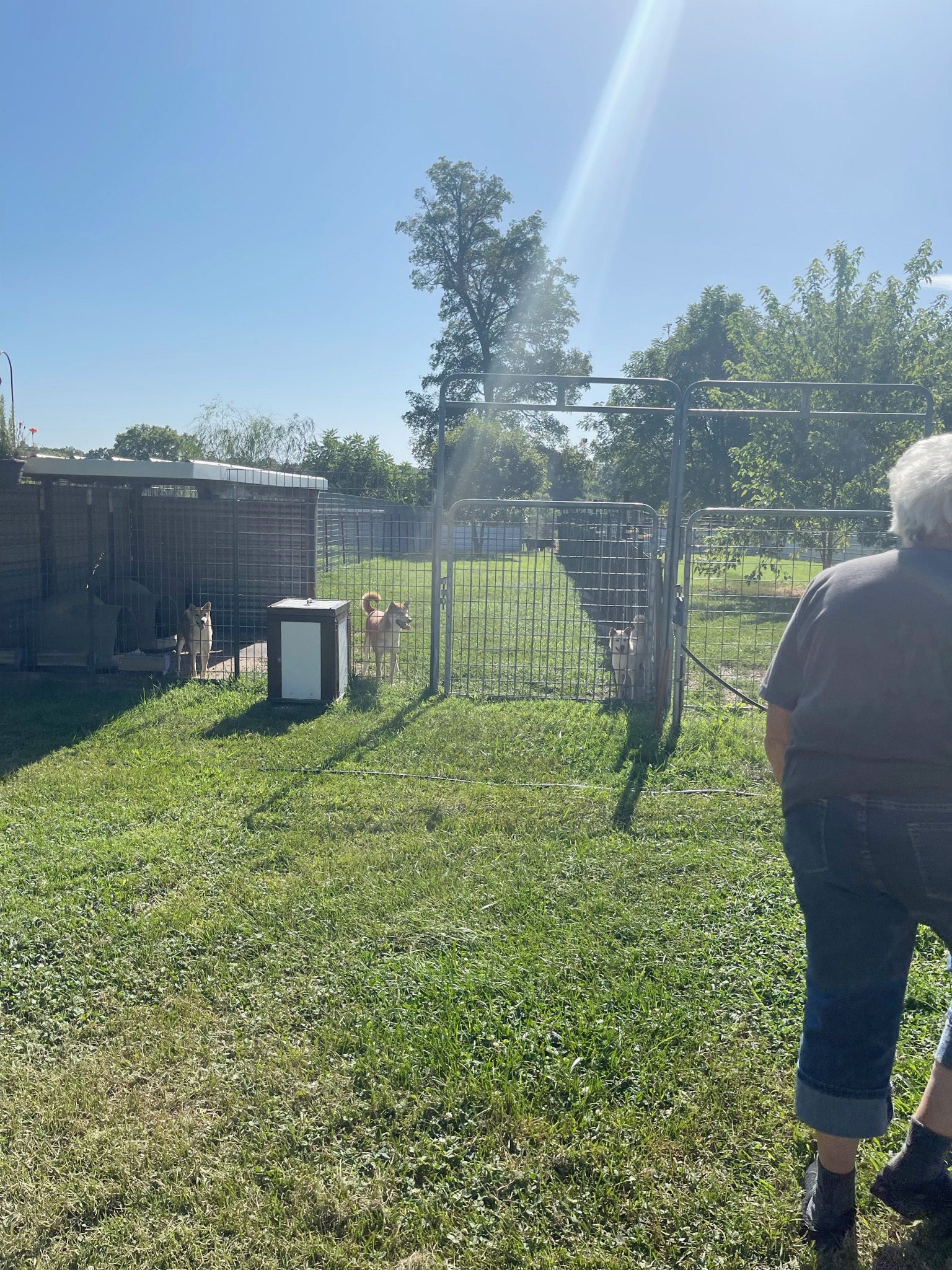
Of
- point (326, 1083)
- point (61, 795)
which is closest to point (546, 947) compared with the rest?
point (326, 1083)

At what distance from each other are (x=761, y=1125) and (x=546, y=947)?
1.17 m

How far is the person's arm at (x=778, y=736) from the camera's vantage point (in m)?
2.30

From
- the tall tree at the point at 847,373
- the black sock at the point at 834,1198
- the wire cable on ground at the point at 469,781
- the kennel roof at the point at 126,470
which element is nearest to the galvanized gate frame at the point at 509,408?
the wire cable on ground at the point at 469,781

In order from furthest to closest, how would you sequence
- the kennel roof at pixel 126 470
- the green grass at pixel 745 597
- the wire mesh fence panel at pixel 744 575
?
1. the kennel roof at pixel 126 470
2. the green grass at pixel 745 597
3. the wire mesh fence panel at pixel 744 575

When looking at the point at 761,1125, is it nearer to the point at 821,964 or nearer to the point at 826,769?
the point at 821,964

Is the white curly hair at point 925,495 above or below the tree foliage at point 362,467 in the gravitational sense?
below

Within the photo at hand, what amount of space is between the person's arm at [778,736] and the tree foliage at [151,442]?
163 ft

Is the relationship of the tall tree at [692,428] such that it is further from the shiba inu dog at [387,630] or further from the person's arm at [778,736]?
the person's arm at [778,736]

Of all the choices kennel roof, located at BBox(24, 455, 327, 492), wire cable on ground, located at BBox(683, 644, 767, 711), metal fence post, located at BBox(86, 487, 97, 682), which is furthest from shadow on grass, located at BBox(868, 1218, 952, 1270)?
→ metal fence post, located at BBox(86, 487, 97, 682)

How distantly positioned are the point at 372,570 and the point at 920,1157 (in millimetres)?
11440

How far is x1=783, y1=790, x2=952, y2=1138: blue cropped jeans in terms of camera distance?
195cm

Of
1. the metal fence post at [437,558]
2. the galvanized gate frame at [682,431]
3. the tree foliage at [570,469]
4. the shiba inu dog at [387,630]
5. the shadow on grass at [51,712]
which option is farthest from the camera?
the tree foliage at [570,469]

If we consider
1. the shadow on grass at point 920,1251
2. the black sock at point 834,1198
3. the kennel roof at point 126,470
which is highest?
the kennel roof at point 126,470

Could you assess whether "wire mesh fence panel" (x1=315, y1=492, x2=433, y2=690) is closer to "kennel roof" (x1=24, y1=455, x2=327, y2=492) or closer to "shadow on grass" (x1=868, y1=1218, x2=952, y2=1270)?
"kennel roof" (x1=24, y1=455, x2=327, y2=492)
